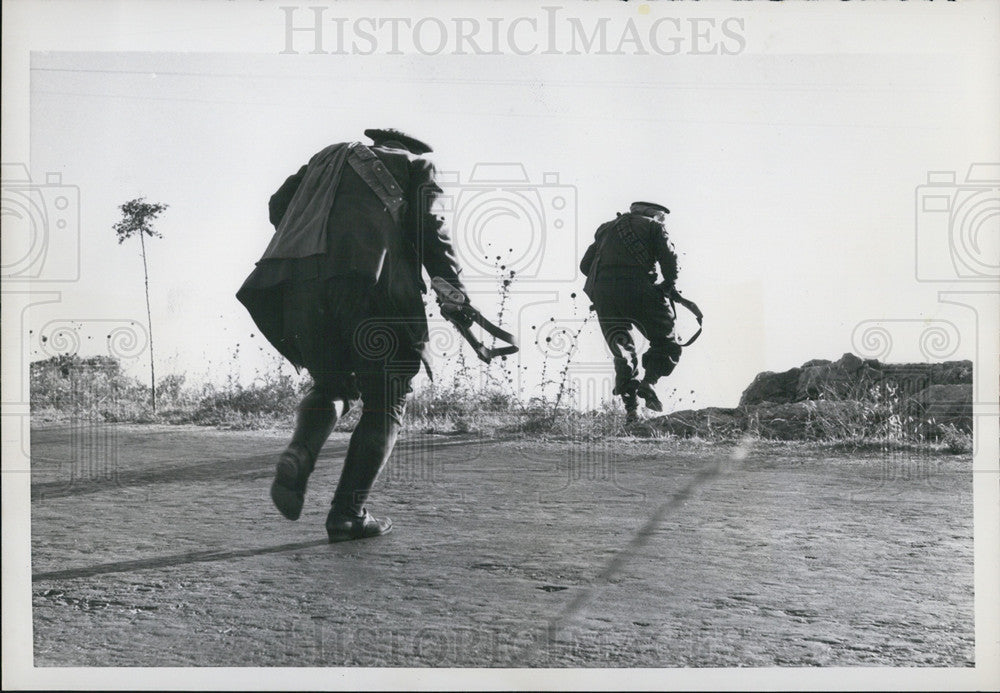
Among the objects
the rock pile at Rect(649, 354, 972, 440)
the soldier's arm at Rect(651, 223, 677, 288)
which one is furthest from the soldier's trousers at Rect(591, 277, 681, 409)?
the rock pile at Rect(649, 354, 972, 440)

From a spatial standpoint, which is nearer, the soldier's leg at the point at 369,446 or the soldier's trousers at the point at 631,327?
the soldier's leg at the point at 369,446

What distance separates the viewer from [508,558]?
5027mm

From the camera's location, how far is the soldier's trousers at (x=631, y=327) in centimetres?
538

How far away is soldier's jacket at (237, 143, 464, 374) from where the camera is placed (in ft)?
15.8

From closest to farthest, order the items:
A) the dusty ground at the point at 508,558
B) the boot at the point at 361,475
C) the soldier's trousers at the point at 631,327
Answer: the dusty ground at the point at 508,558, the boot at the point at 361,475, the soldier's trousers at the point at 631,327

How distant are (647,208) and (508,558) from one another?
75.5 inches

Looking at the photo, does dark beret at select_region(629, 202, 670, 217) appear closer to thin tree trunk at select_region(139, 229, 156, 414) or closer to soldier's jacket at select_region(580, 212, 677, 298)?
soldier's jacket at select_region(580, 212, 677, 298)

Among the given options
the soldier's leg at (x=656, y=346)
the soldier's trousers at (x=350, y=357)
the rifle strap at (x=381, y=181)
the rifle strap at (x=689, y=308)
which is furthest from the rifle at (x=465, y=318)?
the rifle strap at (x=689, y=308)

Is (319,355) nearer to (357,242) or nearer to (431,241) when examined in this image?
(357,242)

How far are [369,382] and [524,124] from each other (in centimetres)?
162

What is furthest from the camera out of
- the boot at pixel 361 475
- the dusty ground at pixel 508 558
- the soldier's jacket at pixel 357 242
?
the boot at pixel 361 475

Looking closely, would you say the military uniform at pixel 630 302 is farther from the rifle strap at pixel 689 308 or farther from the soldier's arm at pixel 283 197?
the soldier's arm at pixel 283 197

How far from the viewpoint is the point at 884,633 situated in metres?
4.77

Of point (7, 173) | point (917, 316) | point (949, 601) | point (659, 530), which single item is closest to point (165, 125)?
point (7, 173)
